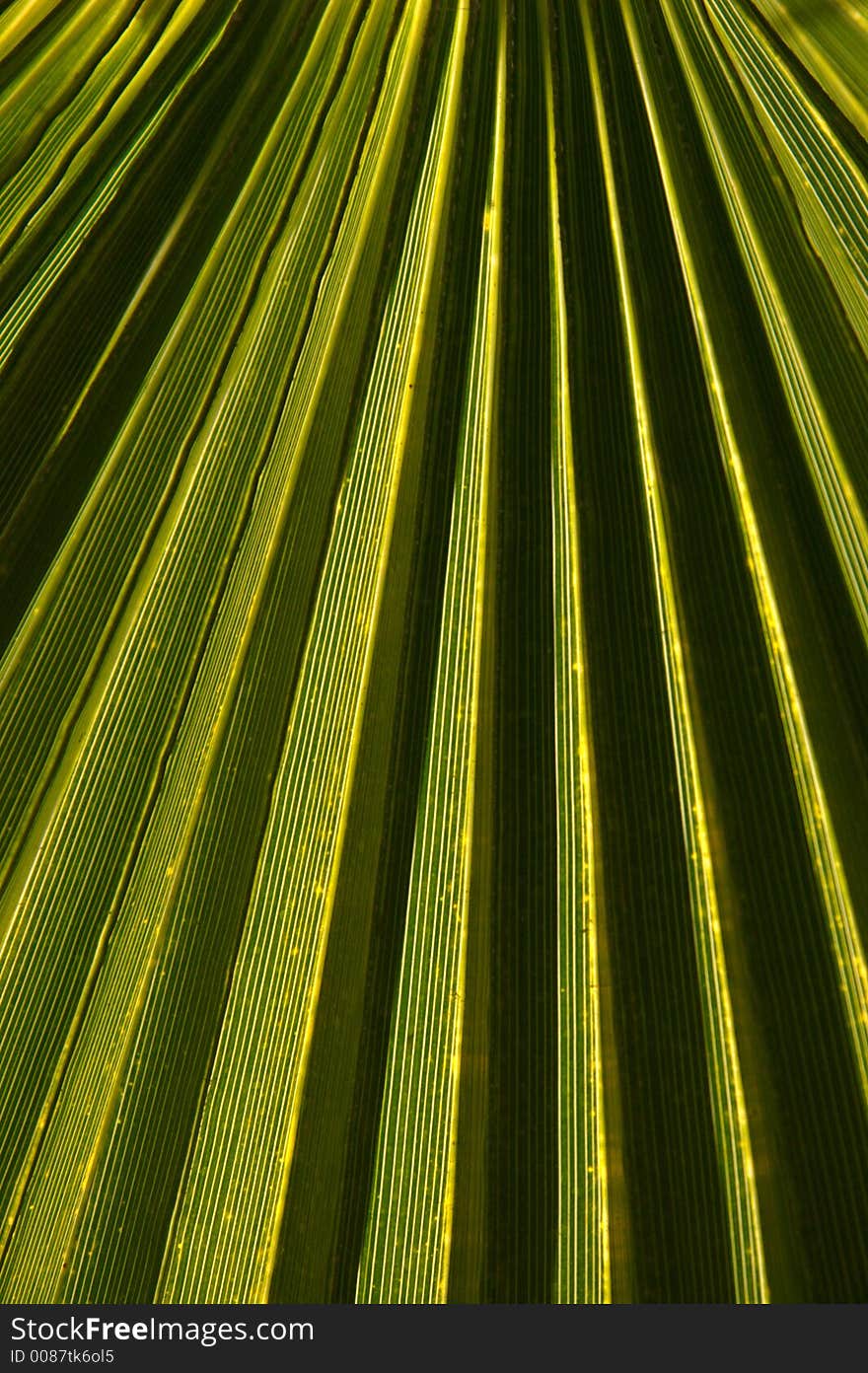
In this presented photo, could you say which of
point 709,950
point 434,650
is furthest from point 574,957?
point 434,650

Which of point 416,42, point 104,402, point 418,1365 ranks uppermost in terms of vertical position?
point 416,42

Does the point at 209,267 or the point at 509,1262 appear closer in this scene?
the point at 509,1262

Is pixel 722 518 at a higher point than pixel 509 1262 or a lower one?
higher

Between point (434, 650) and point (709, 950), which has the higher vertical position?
point (434, 650)

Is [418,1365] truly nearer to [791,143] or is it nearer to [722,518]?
[722,518]

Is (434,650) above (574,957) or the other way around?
above

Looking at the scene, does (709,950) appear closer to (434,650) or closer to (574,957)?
(574,957)

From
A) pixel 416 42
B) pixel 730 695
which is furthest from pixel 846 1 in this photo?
pixel 730 695
